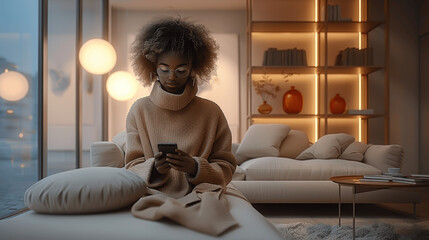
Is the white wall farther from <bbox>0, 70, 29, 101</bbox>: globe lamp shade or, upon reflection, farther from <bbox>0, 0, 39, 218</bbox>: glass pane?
<bbox>0, 70, 29, 101</bbox>: globe lamp shade

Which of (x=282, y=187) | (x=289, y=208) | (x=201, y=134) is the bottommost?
(x=289, y=208)

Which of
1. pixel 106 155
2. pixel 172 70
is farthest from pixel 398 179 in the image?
pixel 106 155

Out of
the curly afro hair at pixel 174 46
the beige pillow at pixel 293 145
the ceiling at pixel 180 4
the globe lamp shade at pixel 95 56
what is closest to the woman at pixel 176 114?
the curly afro hair at pixel 174 46

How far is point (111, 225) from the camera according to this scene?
3.64 feet

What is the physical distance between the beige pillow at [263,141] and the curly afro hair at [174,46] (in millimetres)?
2355

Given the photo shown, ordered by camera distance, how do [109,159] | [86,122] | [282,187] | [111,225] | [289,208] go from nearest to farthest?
[111,225], [109,159], [282,187], [289,208], [86,122]

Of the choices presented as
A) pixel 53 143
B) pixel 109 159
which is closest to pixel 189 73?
pixel 109 159

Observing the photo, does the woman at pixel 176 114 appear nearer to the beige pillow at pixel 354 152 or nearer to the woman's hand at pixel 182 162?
the woman's hand at pixel 182 162

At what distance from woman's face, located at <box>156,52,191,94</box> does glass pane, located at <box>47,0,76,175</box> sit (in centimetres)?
253

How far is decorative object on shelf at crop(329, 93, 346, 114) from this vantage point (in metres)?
5.44

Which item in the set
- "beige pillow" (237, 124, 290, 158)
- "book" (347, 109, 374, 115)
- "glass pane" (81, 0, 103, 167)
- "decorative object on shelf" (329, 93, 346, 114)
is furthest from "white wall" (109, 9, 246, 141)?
"beige pillow" (237, 124, 290, 158)

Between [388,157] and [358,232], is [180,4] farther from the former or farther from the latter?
[358,232]

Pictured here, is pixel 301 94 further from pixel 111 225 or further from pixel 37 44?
pixel 111 225

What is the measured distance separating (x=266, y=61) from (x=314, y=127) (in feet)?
3.79
